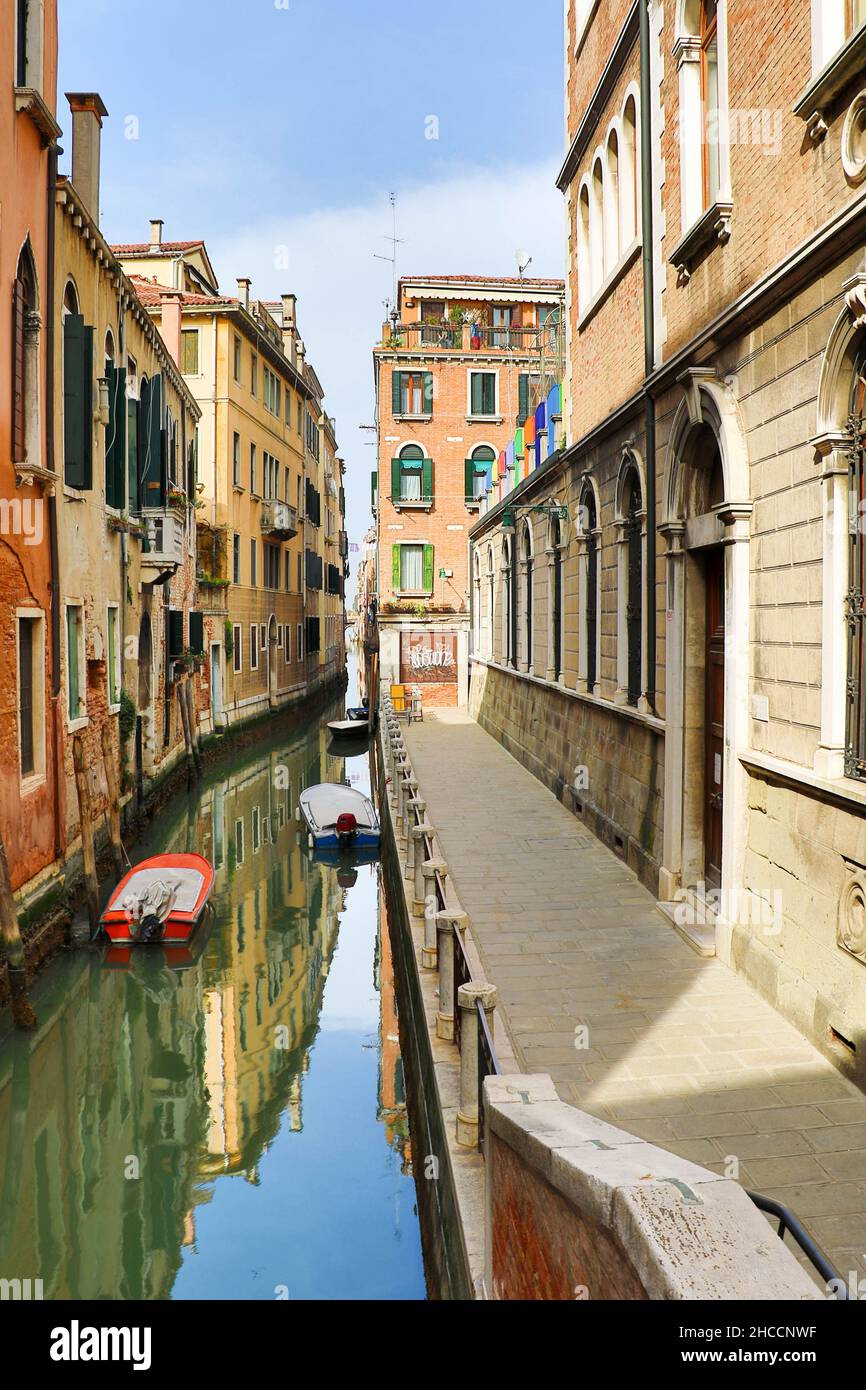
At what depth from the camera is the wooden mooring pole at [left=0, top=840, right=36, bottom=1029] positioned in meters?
8.19

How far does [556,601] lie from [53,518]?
7.15m

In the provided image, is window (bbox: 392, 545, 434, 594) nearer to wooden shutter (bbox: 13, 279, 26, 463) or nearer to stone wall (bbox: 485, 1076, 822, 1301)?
wooden shutter (bbox: 13, 279, 26, 463)

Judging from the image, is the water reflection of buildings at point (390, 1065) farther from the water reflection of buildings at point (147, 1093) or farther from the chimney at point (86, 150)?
the chimney at point (86, 150)

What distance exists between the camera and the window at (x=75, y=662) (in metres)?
12.1

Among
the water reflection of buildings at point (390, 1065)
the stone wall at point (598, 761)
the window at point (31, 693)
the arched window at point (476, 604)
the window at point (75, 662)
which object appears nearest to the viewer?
the water reflection of buildings at point (390, 1065)

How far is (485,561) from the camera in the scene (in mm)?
24094

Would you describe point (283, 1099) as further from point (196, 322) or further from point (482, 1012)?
point (196, 322)

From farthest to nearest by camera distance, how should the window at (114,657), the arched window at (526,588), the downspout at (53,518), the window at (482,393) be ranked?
the window at (482,393) < the arched window at (526,588) < the window at (114,657) < the downspout at (53,518)

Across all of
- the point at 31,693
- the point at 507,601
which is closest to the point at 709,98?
the point at 31,693

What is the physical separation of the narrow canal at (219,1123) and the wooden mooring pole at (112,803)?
Result: 5.55 ft

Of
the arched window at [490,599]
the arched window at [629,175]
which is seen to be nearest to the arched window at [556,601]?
the arched window at [629,175]

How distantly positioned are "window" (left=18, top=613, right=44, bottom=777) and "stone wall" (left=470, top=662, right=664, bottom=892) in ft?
19.6
